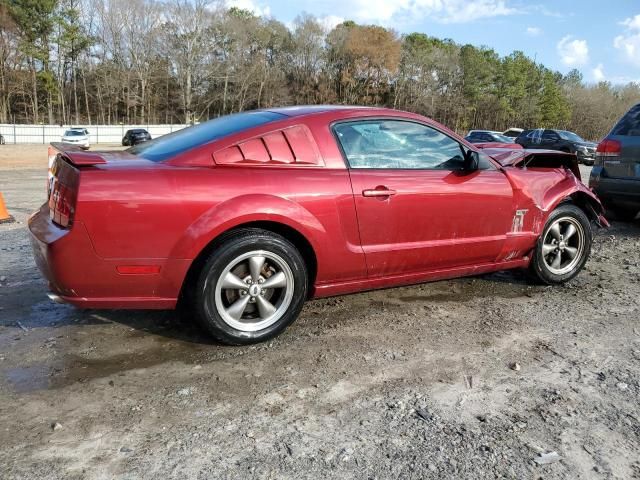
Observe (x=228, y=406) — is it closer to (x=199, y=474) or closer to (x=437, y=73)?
(x=199, y=474)

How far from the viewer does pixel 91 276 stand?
286 centimetres

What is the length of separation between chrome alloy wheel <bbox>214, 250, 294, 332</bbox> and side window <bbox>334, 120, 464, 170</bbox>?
909 mm

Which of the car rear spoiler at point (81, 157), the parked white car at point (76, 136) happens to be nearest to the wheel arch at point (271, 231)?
the car rear spoiler at point (81, 157)

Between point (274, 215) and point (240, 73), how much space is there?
223ft

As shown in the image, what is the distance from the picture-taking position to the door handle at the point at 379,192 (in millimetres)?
3439

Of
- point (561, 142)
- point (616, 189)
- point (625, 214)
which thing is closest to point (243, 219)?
point (616, 189)

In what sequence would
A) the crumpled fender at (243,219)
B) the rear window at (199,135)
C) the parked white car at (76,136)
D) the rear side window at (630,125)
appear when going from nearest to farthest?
the crumpled fender at (243,219)
the rear window at (199,135)
the rear side window at (630,125)
the parked white car at (76,136)

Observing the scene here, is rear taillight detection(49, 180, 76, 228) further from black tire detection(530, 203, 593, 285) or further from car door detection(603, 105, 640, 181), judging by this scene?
car door detection(603, 105, 640, 181)

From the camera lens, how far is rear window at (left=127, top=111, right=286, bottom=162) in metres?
3.30

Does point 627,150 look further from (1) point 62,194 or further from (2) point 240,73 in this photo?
(2) point 240,73

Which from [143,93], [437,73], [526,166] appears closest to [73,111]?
[143,93]

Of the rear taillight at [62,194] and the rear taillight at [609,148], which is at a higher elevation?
the rear taillight at [609,148]

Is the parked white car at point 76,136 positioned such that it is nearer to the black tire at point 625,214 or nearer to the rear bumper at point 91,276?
the black tire at point 625,214

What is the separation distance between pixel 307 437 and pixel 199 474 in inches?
19.9
